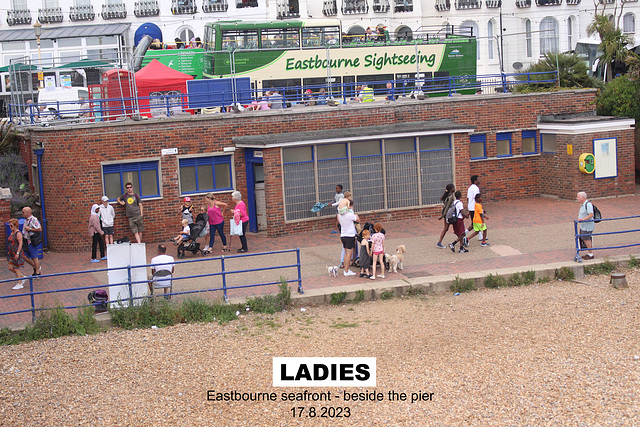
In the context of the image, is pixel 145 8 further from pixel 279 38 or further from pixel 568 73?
pixel 568 73

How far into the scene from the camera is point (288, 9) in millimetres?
44594

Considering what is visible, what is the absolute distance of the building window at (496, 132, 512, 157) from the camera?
2298 centimetres

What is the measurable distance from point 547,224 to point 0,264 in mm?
13452

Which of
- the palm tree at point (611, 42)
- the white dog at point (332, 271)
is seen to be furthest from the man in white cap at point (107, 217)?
the palm tree at point (611, 42)

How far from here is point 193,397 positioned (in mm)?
9625

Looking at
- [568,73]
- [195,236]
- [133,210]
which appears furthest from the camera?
[568,73]

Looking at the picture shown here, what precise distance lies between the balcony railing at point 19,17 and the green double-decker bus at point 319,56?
67.8 ft

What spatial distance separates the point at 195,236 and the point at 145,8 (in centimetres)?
3101

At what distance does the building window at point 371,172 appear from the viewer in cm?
1936

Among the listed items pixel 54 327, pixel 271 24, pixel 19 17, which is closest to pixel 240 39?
pixel 271 24

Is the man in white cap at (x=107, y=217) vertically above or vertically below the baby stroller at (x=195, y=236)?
above

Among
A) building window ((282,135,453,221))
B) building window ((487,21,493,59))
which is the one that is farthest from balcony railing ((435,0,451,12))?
building window ((282,135,453,221))

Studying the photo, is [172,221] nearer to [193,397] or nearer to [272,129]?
[272,129]

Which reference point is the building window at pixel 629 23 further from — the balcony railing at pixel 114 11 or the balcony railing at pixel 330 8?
the balcony railing at pixel 114 11
